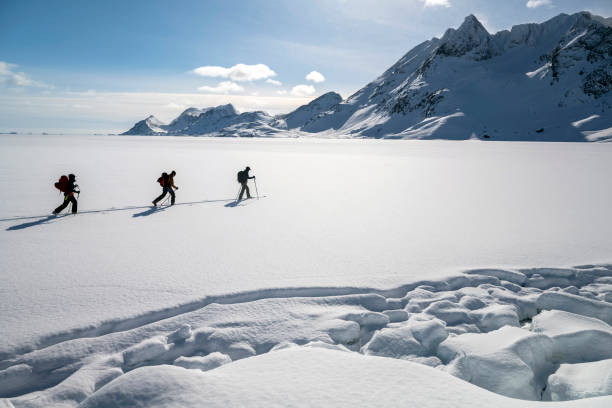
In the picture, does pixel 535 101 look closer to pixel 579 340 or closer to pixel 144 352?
pixel 579 340

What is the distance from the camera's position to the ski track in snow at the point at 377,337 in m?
3.31

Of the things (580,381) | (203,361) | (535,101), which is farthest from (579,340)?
(535,101)

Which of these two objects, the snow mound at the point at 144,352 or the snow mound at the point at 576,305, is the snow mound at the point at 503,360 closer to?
the snow mound at the point at 576,305

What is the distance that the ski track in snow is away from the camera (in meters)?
3.31

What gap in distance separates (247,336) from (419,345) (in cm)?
207

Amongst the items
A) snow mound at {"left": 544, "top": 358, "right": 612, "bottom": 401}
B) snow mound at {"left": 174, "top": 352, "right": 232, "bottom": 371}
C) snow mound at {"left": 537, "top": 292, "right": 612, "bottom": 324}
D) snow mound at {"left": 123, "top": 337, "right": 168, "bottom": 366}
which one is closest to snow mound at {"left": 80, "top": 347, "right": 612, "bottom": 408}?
snow mound at {"left": 544, "top": 358, "right": 612, "bottom": 401}

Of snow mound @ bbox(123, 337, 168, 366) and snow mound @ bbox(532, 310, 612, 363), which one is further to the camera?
snow mound @ bbox(123, 337, 168, 366)

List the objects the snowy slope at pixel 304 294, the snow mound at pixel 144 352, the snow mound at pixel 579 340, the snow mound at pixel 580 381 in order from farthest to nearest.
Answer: the snow mound at pixel 144 352 → the snow mound at pixel 579 340 → the snowy slope at pixel 304 294 → the snow mound at pixel 580 381

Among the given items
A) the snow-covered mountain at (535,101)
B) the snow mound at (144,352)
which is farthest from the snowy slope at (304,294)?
the snow-covered mountain at (535,101)

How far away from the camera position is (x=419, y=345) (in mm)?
3957

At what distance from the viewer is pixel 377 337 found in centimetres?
409

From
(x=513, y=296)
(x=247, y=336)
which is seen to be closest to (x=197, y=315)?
(x=247, y=336)

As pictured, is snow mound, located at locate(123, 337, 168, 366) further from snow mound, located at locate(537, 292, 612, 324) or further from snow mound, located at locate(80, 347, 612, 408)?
snow mound, located at locate(537, 292, 612, 324)

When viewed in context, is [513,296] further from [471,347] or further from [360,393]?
[360,393]
